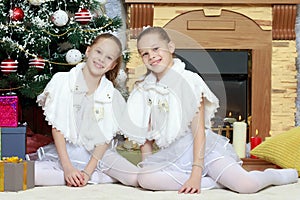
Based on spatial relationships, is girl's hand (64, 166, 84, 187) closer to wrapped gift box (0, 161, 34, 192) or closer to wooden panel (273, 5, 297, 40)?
wrapped gift box (0, 161, 34, 192)

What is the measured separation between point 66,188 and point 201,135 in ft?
1.78

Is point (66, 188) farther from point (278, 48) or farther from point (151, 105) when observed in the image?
point (278, 48)

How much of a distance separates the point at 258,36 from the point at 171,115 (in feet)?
5.55

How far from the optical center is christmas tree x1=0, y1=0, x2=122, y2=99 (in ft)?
10.0

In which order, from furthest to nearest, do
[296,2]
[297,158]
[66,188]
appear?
1. [296,2]
2. [297,158]
3. [66,188]

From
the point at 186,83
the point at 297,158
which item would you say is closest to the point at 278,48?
the point at 297,158

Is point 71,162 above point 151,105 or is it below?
below

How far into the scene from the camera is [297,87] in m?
3.99

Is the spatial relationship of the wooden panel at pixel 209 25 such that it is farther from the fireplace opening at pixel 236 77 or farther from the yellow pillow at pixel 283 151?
the yellow pillow at pixel 283 151

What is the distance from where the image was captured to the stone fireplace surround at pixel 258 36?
3.87 m

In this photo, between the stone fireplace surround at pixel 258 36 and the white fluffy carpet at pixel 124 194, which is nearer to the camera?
the white fluffy carpet at pixel 124 194

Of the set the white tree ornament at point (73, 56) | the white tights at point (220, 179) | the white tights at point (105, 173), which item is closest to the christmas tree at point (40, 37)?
the white tree ornament at point (73, 56)

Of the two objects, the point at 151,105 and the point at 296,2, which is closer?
the point at 151,105

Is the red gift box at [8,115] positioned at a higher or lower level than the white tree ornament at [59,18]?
lower
